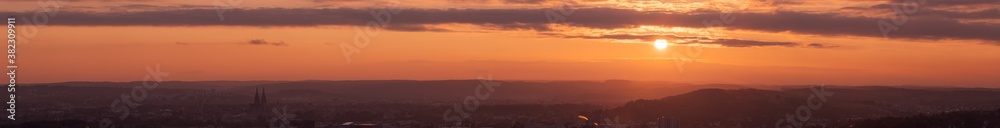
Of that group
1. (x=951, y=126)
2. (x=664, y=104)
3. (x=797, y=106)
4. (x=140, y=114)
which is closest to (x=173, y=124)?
(x=140, y=114)

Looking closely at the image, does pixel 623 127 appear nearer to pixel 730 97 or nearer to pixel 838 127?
pixel 838 127

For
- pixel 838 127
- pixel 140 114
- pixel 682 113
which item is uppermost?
pixel 140 114

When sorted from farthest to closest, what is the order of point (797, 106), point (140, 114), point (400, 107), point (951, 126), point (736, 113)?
1. point (400, 107)
2. point (140, 114)
3. point (797, 106)
4. point (736, 113)
5. point (951, 126)

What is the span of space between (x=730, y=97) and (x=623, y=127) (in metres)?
24.9

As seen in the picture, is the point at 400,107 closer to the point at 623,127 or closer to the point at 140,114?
the point at 140,114

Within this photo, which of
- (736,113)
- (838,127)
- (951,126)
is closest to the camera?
(951,126)

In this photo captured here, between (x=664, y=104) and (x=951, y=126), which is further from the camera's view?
(x=664, y=104)

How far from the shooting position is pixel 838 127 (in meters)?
88.2

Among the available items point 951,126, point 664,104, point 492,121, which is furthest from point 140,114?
point 951,126

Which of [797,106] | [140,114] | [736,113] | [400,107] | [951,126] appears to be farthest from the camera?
[400,107]

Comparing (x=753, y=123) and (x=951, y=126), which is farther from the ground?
(x=753, y=123)

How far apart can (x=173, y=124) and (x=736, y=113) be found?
3629 centimetres

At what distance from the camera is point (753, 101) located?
113 metres

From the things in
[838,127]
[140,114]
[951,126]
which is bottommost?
[951,126]
